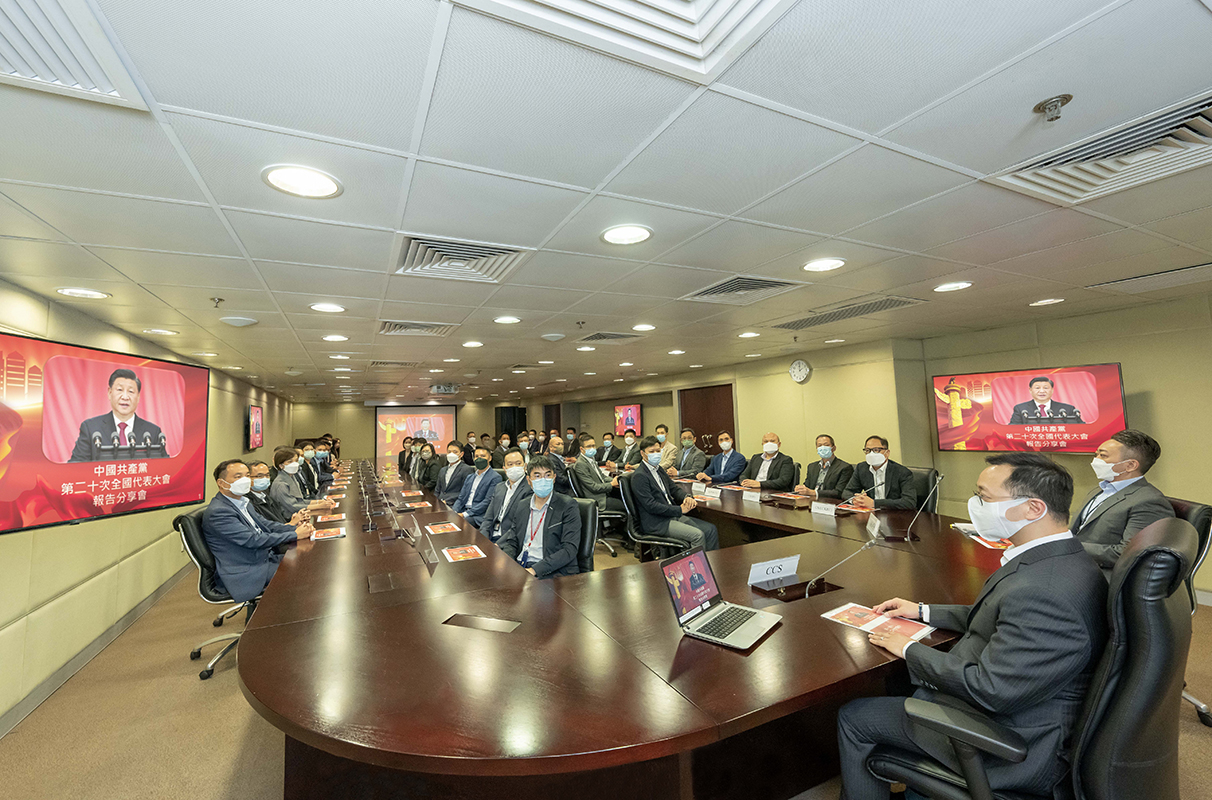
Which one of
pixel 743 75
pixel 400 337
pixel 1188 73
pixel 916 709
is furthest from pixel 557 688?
pixel 400 337

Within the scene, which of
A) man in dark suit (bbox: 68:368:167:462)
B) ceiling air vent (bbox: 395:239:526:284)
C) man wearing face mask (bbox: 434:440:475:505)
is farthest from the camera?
man wearing face mask (bbox: 434:440:475:505)

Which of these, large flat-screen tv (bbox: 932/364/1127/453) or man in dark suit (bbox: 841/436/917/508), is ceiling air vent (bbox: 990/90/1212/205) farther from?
large flat-screen tv (bbox: 932/364/1127/453)

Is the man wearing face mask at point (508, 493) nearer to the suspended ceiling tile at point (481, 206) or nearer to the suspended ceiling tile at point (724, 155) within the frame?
the suspended ceiling tile at point (481, 206)

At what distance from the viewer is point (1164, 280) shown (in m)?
3.79

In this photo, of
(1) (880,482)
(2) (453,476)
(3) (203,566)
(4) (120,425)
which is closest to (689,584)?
(3) (203,566)

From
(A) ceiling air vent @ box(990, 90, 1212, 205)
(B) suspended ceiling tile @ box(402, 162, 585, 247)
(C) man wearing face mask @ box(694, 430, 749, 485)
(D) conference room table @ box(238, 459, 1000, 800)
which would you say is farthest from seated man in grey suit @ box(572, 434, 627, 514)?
(A) ceiling air vent @ box(990, 90, 1212, 205)

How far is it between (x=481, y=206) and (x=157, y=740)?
323 cm

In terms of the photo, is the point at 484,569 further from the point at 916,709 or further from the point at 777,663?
the point at 916,709

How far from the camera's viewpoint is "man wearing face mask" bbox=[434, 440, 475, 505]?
6434 millimetres

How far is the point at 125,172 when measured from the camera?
1.79 metres

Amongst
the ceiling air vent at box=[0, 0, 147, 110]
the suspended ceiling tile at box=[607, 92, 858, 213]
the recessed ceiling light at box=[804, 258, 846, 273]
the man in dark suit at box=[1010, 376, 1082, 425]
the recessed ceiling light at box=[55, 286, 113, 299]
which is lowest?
the man in dark suit at box=[1010, 376, 1082, 425]

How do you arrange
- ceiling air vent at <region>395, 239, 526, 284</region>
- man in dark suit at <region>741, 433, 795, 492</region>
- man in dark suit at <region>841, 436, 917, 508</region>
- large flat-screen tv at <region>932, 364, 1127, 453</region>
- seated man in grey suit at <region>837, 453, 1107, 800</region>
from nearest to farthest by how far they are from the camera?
seated man in grey suit at <region>837, 453, 1107, 800</region>, ceiling air vent at <region>395, 239, 526, 284</region>, man in dark suit at <region>841, 436, 917, 508</region>, large flat-screen tv at <region>932, 364, 1127, 453</region>, man in dark suit at <region>741, 433, 795, 492</region>

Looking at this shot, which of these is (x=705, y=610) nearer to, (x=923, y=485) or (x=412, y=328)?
(x=923, y=485)

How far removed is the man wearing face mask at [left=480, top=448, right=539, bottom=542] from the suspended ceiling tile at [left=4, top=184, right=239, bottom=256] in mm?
2266
